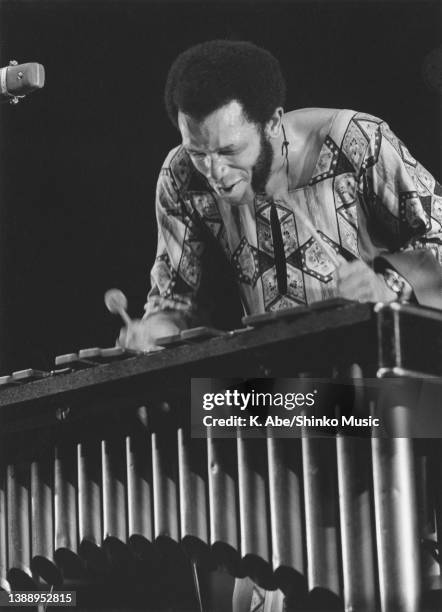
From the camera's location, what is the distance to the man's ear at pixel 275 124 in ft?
9.75

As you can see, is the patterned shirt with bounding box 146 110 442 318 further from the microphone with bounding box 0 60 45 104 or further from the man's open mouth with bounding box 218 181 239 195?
the microphone with bounding box 0 60 45 104

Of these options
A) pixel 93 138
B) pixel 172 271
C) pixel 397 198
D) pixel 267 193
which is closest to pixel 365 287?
pixel 397 198

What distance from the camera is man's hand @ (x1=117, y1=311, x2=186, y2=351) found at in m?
2.89

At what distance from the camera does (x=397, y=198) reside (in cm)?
277

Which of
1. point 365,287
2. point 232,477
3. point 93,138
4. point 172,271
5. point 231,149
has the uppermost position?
point 93,138

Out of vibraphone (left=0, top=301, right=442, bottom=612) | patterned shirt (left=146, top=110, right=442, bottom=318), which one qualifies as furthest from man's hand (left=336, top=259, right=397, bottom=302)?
vibraphone (left=0, top=301, right=442, bottom=612)

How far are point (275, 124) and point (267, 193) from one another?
0.56ft

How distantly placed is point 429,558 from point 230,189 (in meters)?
1.22

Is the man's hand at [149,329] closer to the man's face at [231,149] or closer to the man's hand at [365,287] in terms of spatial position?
the man's face at [231,149]

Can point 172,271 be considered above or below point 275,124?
below

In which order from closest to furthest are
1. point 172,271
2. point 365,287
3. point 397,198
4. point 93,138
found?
point 365,287, point 397,198, point 172,271, point 93,138

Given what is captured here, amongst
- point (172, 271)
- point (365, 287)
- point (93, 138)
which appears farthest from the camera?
point (93, 138)

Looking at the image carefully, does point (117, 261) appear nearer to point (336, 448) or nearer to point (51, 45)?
point (51, 45)

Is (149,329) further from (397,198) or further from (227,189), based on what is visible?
(397,198)
